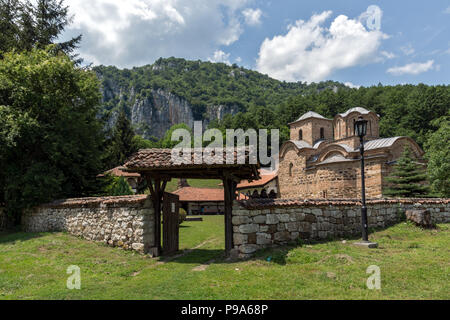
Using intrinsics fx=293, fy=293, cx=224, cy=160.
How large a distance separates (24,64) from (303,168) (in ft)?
75.7

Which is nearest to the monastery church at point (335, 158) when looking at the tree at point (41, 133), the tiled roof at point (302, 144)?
the tiled roof at point (302, 144)

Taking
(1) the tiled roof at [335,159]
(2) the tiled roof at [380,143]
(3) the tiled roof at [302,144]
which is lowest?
(1) the tiled roof at [335,159]

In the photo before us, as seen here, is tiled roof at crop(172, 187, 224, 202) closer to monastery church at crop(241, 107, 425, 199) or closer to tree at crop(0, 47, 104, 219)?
monastery church at crop(241, 107, 425, 199)

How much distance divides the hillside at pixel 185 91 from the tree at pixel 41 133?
8576 cm

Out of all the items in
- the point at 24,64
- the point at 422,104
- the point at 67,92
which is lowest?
the point at 67,92

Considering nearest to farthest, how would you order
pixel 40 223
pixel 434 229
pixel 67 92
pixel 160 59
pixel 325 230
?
pixel 325 230 → pixel 434 229 → pixel 40 223 → pixel 67 92 → pixel 160 59

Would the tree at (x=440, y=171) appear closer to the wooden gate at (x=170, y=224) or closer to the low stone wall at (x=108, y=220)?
the wooden gate at (x=170, y=224)

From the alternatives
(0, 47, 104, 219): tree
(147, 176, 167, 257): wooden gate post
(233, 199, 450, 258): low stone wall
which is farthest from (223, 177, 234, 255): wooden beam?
(0, 47, 104, 219): tree

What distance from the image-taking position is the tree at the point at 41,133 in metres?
13.3

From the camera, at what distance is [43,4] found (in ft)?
66.3

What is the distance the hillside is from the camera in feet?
353

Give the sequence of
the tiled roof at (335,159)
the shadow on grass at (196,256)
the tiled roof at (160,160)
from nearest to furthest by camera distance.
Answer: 1. the tiled roof at (160,160)
2. the shadow on grass at (196,256)
3. the tiled roof at (335,159)
